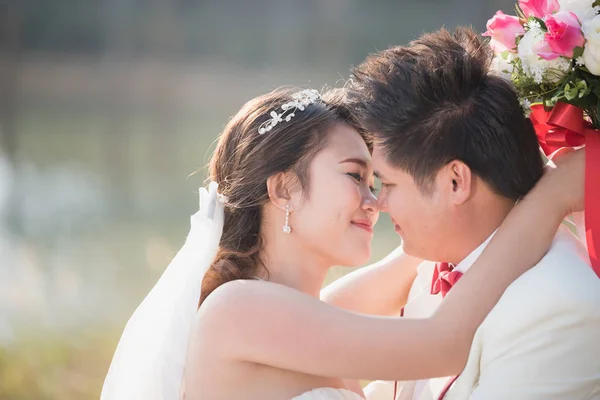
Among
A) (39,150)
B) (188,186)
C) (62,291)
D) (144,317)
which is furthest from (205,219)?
(39,150)

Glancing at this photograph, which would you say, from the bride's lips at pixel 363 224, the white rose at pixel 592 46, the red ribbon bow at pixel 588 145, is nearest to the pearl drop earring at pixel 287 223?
the bride's lips at pixel 363 224

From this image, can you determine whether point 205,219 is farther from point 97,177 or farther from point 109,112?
point 109,112

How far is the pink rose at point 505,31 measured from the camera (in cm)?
270

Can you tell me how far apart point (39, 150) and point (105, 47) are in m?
3.98

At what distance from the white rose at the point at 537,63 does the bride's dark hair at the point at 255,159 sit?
2.54 feet

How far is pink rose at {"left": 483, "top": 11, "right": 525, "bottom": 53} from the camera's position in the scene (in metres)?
2.70

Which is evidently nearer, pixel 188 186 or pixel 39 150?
pixel 188 186

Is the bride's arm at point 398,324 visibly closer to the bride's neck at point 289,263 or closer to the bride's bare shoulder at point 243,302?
the bride's bare shoulder at point 243,302

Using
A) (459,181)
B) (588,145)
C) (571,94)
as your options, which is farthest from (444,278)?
(571,94)

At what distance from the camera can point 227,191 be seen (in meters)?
3.23

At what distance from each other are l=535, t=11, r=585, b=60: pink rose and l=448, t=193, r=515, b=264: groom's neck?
1.63 feet

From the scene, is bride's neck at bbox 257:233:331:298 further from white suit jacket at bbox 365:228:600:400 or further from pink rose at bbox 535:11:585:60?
pink rose at bbox 535:11:585:60

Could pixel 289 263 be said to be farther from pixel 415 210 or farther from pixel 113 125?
pixel 113 125

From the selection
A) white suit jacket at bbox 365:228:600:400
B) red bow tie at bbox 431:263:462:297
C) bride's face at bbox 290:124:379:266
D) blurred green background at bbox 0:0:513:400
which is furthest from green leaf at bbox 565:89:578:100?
blurred green background at bbox 0:0:513:400
